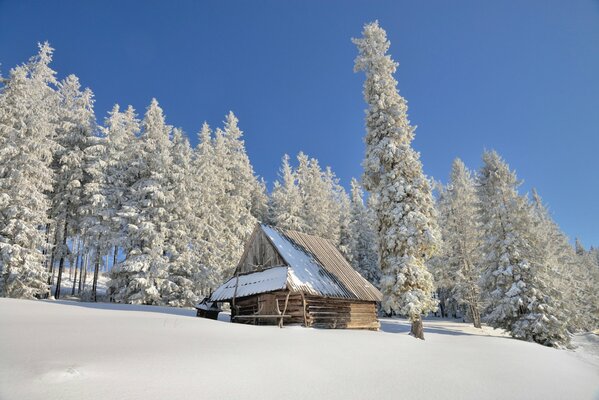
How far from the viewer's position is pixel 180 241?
29906 mm

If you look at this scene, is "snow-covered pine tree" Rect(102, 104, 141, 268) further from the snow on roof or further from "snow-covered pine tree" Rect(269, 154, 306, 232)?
"snow-covered pine tree" Rect(269, 154, 306, 232)

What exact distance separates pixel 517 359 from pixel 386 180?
1083 cm

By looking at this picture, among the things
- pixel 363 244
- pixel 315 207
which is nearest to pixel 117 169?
pixel 315 207

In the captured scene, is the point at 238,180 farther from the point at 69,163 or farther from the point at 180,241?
the point at 69,163

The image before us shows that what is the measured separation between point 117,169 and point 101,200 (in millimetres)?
4225

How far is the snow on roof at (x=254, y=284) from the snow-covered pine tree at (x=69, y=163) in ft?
48.6

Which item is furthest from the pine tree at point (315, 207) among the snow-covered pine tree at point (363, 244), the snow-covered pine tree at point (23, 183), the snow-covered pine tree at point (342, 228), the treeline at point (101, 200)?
the snow-covered pine tree at point (23, 183)

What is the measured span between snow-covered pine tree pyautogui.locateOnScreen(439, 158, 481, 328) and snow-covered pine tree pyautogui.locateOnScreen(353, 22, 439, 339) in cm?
1736

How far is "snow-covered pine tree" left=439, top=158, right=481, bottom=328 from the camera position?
34.3 m

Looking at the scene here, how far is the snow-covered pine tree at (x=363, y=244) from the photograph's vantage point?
158 ft

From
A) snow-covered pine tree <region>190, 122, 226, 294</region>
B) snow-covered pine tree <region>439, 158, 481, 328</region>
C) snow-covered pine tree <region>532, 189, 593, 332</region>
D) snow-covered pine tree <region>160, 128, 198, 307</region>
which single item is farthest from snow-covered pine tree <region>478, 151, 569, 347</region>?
snow-covered pine tree <region>160, 128, 198, 307</region>

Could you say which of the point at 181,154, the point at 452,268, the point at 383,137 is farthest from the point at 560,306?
the point at 181,154

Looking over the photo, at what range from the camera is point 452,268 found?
121 feet

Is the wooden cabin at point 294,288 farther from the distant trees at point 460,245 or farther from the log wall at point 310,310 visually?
the distant trees at point 460,245
